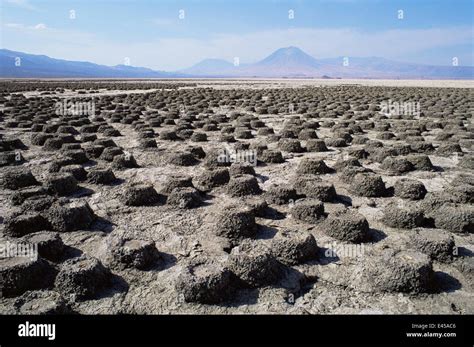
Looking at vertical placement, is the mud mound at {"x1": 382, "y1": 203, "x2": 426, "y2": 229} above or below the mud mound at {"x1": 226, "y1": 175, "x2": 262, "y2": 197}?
below

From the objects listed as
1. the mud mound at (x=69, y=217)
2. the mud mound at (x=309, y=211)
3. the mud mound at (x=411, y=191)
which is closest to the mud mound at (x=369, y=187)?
the mud mound at (x=411, y=191)

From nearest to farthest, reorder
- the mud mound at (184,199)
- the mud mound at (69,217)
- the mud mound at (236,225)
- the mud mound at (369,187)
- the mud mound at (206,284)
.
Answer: the mud mound at (206,284) → the mud mound at (236,225) → the mud mound at (69,217) → the mud mound at (184,199) → the mud mound at (369,187)

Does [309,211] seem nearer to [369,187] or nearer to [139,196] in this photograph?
[369,187]

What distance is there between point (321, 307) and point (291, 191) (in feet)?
10.2

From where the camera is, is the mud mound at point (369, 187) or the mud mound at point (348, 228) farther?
the mud mound at point (369, 187)

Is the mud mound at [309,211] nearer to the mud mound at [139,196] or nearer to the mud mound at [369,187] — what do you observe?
the mud mound at [369,187]

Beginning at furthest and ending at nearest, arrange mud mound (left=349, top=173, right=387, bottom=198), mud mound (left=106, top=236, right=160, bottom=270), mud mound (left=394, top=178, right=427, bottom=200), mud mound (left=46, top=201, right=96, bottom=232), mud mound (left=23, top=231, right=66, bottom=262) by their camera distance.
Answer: mud mound (left=349, top=173, right=387, bottom=198) → mud mound (left=394, top=178, right=427, bottom=200) → mud mound (left=46, top=201, right=96, bottom=232) → mud mound (left=23, top=231, right=66, bottom=262) → mud mound (left=106, top=236, right=160, bottom=270)

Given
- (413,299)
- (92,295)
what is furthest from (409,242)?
(92,295)

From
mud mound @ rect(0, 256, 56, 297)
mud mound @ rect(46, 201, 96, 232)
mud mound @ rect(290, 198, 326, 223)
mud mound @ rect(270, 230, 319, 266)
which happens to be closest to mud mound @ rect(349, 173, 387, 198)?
mud mound @ rect(290, 198, 326, 223)

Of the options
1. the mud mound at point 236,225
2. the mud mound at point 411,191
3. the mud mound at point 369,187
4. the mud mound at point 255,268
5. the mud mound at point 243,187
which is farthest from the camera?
the mud mound at point 243,187

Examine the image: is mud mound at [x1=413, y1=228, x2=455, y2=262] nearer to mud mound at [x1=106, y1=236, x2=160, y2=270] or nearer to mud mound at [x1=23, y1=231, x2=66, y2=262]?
mud mound at [x1=106, y1=236, x2=160, y2=270]

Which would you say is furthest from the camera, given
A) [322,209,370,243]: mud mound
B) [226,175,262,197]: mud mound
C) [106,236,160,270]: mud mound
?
[226,175,262,197]: mud mound
